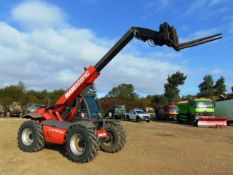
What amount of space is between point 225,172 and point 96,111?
5298mm

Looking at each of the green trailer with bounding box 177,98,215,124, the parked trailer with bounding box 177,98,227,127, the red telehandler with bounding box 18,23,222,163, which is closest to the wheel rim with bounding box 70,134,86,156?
the red telehandler with bounding box 18,23,222,163

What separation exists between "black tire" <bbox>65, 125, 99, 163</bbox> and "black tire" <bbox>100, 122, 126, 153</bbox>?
167 cm

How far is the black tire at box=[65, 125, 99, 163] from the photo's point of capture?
11.0 metres

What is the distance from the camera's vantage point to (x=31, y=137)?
13.5 metres

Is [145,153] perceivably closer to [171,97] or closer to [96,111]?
[96,111]

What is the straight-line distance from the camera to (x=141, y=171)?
9.94m

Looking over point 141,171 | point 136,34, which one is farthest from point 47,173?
point 136,34

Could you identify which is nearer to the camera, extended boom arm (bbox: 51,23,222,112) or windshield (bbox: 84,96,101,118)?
extended boom arm (bbox: 51,23,222,112)

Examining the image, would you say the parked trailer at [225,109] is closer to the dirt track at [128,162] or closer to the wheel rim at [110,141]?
the dirt track at [128,162]

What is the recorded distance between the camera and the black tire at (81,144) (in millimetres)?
10992

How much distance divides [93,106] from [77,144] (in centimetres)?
191

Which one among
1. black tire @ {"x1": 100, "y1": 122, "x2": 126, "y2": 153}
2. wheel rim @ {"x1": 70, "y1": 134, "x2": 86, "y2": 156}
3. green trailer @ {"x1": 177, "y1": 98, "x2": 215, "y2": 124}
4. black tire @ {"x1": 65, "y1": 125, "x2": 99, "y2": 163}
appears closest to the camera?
black tire @ {"x1": 65, "y1": 125, "x2": 99, "y2": 163}

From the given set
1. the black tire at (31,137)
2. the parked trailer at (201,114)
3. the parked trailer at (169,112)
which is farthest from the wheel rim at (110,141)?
the parked trailer at (169,112)

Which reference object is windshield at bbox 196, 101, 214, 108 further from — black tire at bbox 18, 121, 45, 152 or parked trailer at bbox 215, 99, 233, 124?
black tire at bbox 18, 121, 45, 152
